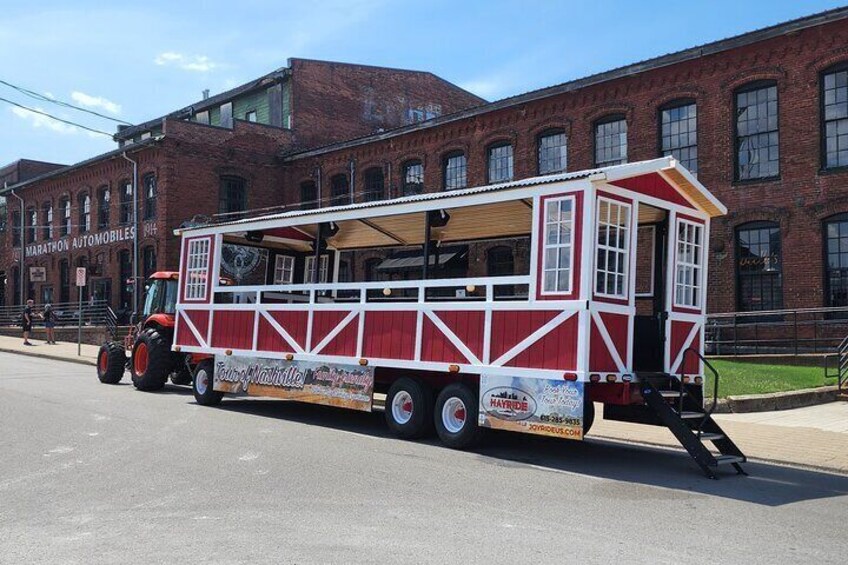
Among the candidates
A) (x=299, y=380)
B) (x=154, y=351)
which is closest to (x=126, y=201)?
(x=154, y=351)

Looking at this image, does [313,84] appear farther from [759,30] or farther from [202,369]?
[202,369]

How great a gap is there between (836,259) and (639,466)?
39.9 feet

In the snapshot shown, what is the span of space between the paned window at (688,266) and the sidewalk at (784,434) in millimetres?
1957

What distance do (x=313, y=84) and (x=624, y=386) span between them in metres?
28.7


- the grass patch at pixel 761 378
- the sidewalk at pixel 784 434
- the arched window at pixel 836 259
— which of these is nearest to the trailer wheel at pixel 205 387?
the sidewalk at pixel 784 434

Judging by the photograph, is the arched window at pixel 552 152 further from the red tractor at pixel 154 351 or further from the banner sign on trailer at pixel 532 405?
the banner sign on trailer at pixel 532 405

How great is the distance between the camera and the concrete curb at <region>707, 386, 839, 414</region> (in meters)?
12.6

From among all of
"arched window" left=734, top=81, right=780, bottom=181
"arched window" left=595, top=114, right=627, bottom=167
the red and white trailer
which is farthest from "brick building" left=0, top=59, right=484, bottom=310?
"arched window" left=734, top=81, right=780, bottom=181

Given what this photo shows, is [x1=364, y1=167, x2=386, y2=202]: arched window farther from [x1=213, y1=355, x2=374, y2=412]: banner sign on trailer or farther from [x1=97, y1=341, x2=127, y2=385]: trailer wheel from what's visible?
[x1=213, y1=355, x2=374, y2=412]: banner sign on trailer

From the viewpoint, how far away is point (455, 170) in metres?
26.8

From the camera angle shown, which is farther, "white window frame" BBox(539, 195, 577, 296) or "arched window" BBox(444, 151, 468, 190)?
"arched window" BBox(444, 151, 468, 190)

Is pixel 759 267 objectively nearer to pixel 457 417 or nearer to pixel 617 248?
pixel 617 248

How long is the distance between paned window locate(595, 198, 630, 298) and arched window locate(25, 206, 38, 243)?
3872 cm

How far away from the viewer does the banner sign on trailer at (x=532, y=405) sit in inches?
338
